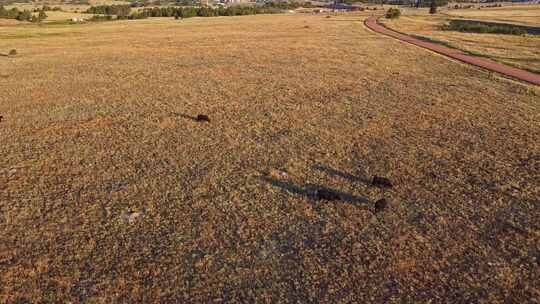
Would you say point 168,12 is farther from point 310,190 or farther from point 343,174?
point 310,190

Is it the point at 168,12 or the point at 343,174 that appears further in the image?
the point at 168,12

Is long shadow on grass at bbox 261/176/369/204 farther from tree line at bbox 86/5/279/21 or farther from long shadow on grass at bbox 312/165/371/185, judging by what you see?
tree line at bbox 86/5/279/21

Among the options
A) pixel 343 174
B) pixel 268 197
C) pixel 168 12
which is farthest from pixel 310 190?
pixel 168 12

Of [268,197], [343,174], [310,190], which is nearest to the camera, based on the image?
[268,197]

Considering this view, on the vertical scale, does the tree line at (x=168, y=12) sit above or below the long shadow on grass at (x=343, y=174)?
above

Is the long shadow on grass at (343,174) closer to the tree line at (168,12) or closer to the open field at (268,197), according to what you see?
the open field at (268,197)

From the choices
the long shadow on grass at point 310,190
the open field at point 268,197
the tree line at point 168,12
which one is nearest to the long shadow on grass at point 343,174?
the open field at point 268,197
